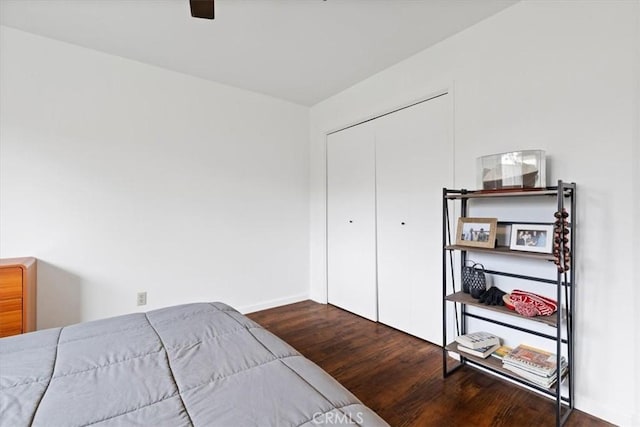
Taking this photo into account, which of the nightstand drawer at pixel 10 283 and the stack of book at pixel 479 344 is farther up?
the nightstand drawer at pixel 10 283

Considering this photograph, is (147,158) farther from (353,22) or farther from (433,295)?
(433,295)

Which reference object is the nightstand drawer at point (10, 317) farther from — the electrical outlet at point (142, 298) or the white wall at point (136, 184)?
the electrical outlet at point (142, 298)

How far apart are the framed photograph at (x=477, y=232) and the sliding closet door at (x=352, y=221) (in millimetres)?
1064

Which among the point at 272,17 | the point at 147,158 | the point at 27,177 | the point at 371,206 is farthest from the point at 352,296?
the point at 27,177

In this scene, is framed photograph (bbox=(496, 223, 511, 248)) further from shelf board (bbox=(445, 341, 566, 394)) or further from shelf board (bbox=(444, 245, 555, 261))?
shelf board (bbox=(445, 341, 566, 394))

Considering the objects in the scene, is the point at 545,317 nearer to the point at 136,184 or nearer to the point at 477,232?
the point at 477,232

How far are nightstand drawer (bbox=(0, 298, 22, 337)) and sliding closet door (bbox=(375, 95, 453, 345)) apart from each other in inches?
109

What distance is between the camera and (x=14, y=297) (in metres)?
1.91

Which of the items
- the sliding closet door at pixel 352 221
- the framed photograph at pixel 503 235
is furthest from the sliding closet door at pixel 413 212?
the framed photograph at pixel 503 235

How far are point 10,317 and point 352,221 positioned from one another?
9.15 ft

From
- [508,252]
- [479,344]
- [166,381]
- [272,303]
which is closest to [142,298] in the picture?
[272,303]

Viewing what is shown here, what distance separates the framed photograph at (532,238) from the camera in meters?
1.68
